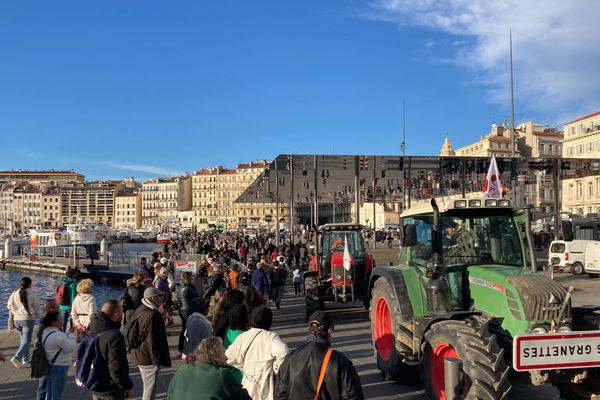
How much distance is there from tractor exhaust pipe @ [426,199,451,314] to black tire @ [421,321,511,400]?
66 cm

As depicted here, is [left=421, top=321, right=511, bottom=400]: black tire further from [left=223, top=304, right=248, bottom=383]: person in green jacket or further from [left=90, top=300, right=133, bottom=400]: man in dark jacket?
[left=90, top=300, right=133, bottom=400]: man in dark jacket

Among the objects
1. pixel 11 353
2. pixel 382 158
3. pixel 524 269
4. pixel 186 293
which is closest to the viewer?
pixel 524 269

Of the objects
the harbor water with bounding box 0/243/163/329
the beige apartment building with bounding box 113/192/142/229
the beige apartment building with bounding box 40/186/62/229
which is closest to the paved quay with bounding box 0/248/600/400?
the harbor water with bounding box 0/243/163/329

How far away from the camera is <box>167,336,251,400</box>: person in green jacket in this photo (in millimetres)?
3475

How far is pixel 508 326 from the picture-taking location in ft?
19.7

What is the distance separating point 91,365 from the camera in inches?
206

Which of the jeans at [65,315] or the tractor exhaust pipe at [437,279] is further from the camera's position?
the jeans at [65,315]

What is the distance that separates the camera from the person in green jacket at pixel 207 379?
3.47 m

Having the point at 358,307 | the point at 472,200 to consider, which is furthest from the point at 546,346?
the point at 358,307

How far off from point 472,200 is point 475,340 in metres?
2.31

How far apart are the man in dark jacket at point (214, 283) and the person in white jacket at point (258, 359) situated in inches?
202

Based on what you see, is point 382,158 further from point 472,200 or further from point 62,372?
point 62,372

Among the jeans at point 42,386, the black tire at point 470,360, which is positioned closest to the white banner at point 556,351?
the black tire at point 470,360

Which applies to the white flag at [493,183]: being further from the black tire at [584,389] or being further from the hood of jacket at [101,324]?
the hood of jacket at [101,324]
